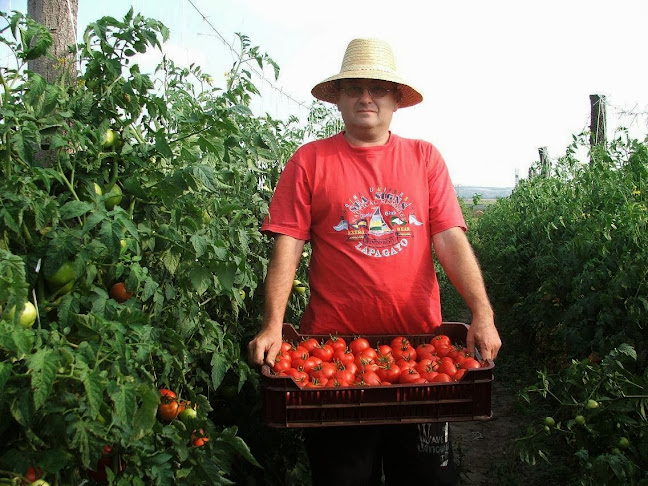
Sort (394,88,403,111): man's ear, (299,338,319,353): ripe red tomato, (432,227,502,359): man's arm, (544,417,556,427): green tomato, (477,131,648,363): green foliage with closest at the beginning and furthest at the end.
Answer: (299,338,319,353): ripe red tomato → (432,227,502,359): man's arm → (544,417,556,427): green tomato → (394,88,403,111): man's ear → (477,131,648,363): green foliage

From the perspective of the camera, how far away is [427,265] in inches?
104

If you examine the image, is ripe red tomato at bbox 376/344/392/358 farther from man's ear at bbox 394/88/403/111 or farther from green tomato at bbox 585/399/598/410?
man's ear at bbox 394/88/403/111

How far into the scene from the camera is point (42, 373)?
1468 mm

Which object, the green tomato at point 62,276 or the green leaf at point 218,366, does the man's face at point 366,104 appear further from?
the green tomato at point 62,276

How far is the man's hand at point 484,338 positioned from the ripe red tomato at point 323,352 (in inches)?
19.1

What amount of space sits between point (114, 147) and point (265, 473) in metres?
1.60

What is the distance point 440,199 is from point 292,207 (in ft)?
1.82

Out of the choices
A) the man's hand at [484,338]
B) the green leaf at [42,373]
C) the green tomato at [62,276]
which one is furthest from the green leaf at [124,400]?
the man's hand at [484,338]

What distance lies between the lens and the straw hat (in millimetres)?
2605

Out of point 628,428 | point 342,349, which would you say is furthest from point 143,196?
point 628,428

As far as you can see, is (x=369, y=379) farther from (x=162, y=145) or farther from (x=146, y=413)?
(x=162, y=145)

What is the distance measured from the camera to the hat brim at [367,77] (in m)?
2.59

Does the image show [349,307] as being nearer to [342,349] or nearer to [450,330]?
[342,349]

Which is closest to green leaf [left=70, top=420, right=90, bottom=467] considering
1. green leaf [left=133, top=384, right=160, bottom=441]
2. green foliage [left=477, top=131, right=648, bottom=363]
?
green leaf [left=133, top=384, right=160, bottom=441]
